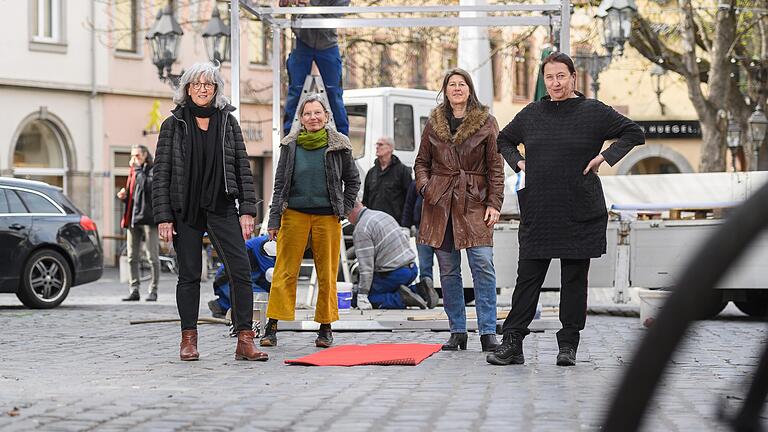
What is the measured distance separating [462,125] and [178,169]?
192cm

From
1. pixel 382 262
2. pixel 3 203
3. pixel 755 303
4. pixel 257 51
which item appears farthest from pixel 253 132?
pixel 755 303

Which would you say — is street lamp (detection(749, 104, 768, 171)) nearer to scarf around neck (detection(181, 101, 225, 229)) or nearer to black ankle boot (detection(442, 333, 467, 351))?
black ankle boot (detection(442, 333, 467, 351))

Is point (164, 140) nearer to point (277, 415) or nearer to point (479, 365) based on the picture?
point (479, 365)

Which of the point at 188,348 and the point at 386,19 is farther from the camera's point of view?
the point at 386,19

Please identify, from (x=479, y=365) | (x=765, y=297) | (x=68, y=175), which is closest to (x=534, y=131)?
(x=479, y=365)

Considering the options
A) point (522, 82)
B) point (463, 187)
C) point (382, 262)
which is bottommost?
point (382, 262)

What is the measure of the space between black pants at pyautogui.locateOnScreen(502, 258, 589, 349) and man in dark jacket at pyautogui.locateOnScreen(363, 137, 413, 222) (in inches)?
347

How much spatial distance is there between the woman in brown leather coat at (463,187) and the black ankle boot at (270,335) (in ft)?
4.42

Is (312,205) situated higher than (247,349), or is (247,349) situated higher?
(312,205)

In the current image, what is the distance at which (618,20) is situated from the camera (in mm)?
22891

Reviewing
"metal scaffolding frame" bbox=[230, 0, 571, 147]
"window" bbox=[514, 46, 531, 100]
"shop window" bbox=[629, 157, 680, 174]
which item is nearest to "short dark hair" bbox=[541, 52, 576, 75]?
"metal scaffolding frame" bbox=[230, 0, 571, 147]

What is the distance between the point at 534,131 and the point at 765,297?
6786 mm

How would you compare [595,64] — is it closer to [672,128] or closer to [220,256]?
[220,256]

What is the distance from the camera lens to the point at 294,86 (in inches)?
484
